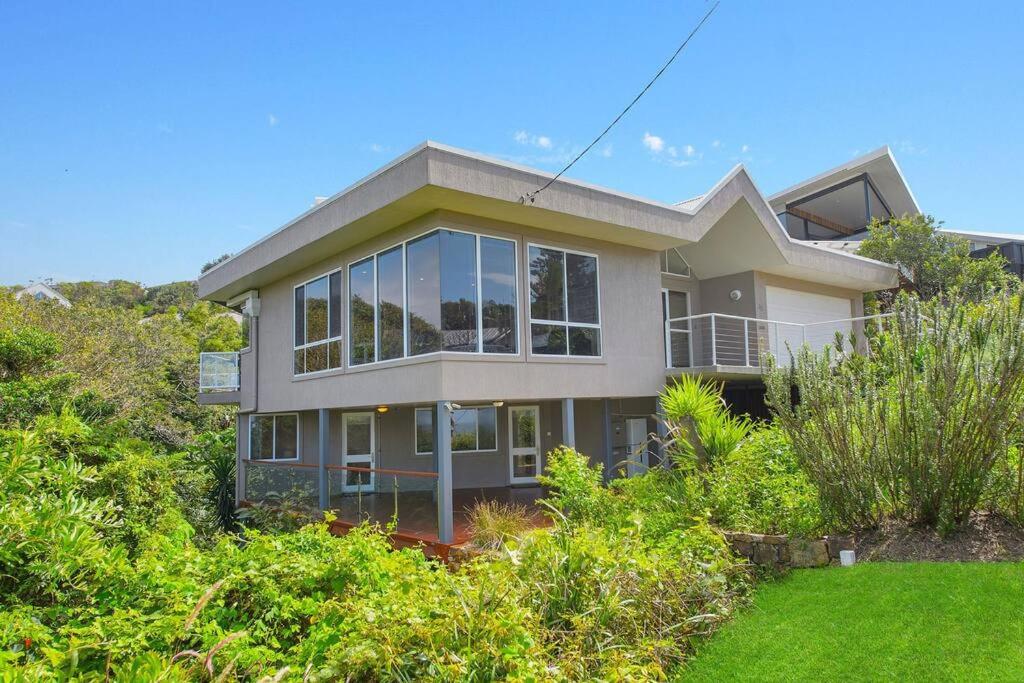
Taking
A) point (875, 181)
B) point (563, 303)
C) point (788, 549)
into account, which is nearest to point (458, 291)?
point (563, 303)

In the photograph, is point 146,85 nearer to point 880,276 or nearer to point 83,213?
point 83,213

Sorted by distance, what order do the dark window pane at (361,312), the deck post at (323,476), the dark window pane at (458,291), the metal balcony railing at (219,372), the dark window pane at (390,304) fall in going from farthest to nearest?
the metal balcony railing at (219,372) → the deck post at (323,476) → the dark window pane at (361,312) → the dark window pane at (390,304) → the dark window pane at (458,291)

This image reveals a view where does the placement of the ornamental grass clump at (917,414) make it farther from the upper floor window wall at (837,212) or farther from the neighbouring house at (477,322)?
the upper floor window wall at (837,212)

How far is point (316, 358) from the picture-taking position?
13.9m

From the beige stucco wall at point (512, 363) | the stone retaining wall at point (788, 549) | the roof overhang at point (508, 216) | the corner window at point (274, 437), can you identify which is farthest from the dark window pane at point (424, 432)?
the stone retaining wall at point (788, 549)

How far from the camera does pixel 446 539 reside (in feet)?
32.2

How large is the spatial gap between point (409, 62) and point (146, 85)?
495 cm

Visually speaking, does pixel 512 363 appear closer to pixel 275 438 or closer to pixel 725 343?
pixel 725 343

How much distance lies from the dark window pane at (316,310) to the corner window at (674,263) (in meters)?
8.10

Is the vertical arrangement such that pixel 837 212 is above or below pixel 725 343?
above

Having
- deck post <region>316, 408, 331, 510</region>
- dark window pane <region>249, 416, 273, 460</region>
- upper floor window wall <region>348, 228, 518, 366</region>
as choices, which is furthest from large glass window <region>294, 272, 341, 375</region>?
dark window pane <region>249, 416, 273, 460</region>

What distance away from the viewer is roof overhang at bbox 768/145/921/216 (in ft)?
85.4

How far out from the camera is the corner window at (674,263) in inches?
627

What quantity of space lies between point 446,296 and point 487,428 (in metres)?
5.97
